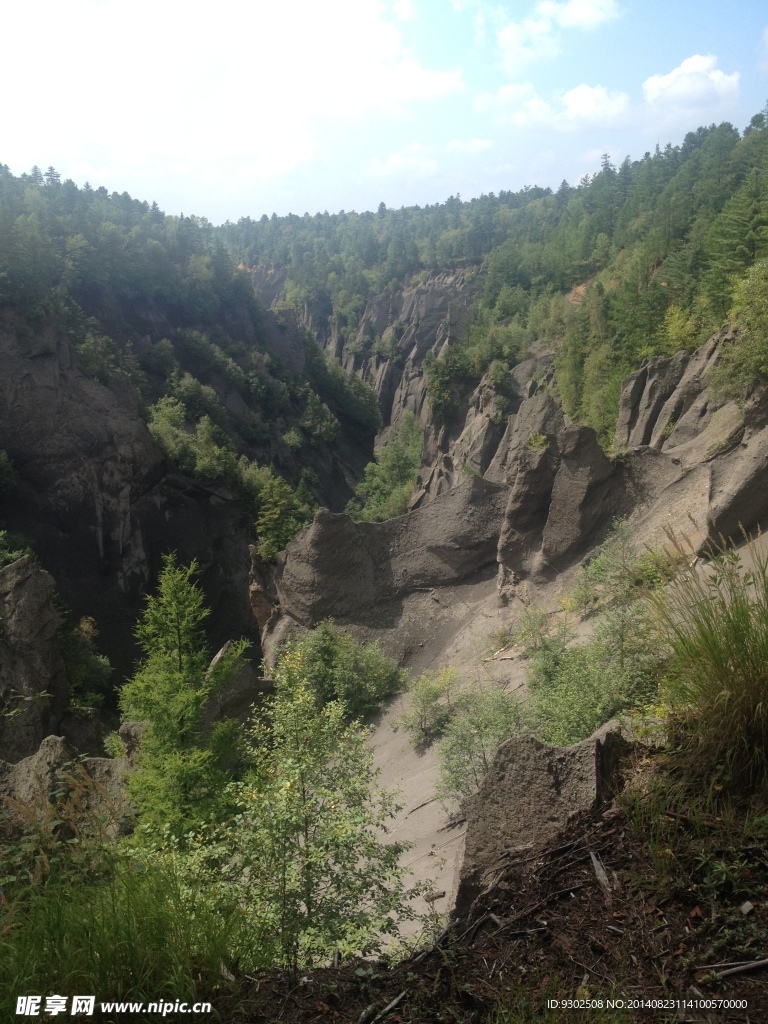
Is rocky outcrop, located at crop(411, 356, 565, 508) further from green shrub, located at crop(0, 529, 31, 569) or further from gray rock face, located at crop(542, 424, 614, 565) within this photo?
green shrub, located at crop(0, 529, 31, 569)

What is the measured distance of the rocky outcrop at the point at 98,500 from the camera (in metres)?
35.8

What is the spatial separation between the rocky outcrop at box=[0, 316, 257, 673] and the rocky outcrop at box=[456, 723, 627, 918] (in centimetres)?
3216

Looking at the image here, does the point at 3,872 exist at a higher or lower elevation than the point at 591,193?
lower

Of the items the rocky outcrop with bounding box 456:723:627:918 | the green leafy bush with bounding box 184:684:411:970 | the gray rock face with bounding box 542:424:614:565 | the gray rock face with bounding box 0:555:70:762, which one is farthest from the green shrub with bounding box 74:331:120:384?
the rocky outcrop with bounding box 456:723:627:918

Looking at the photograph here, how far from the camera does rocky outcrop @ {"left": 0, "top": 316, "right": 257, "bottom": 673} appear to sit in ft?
117

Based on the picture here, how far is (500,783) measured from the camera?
205 inches

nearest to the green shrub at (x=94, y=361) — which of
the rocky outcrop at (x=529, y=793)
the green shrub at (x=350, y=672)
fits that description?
the green shrub at (x=350, y=672)

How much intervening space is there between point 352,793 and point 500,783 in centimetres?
157

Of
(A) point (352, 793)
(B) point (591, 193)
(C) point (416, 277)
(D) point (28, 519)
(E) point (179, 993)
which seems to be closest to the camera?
(E) point (179, 993)

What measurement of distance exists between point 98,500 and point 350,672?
74.5 feet

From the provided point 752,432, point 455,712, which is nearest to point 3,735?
point 455,712

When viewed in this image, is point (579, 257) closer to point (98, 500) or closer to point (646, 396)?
point (646, 396)

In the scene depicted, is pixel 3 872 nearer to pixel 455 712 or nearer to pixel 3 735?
pixel 455 712

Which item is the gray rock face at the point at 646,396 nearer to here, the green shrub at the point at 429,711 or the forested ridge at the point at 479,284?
the forested ridge at the point at 479,284
